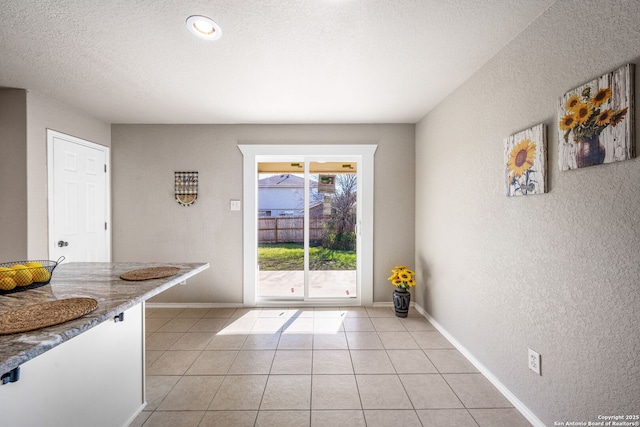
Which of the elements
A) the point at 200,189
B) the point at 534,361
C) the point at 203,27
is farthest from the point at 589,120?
the point at 200,189

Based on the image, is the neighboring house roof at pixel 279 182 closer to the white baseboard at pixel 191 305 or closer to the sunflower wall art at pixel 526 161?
the white baseboard at pixel 191 305

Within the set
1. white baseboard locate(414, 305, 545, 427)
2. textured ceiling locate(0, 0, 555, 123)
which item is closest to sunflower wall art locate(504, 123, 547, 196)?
textured ceiling locate(0, 0, 555, 123)

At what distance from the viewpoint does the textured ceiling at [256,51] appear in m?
1.50

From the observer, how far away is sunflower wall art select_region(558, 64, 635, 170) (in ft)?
3.59

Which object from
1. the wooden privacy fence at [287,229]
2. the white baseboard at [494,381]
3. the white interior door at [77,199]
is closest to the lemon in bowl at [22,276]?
the white interior door at [77,199]

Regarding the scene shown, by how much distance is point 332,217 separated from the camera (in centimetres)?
362

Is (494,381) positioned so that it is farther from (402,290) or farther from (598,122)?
(598,122)

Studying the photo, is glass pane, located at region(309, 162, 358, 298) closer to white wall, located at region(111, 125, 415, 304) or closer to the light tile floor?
white wall, located at region(111, 125, 415, 304)

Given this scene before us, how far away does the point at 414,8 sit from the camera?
4.86 ft

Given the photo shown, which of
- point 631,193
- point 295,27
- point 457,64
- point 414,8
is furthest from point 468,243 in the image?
point 295,27

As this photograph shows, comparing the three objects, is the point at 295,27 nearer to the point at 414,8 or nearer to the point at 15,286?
the point at 414,8

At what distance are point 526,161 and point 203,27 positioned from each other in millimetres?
2076

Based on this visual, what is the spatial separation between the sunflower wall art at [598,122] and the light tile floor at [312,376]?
153cm

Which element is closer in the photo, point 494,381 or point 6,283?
point 6,283
